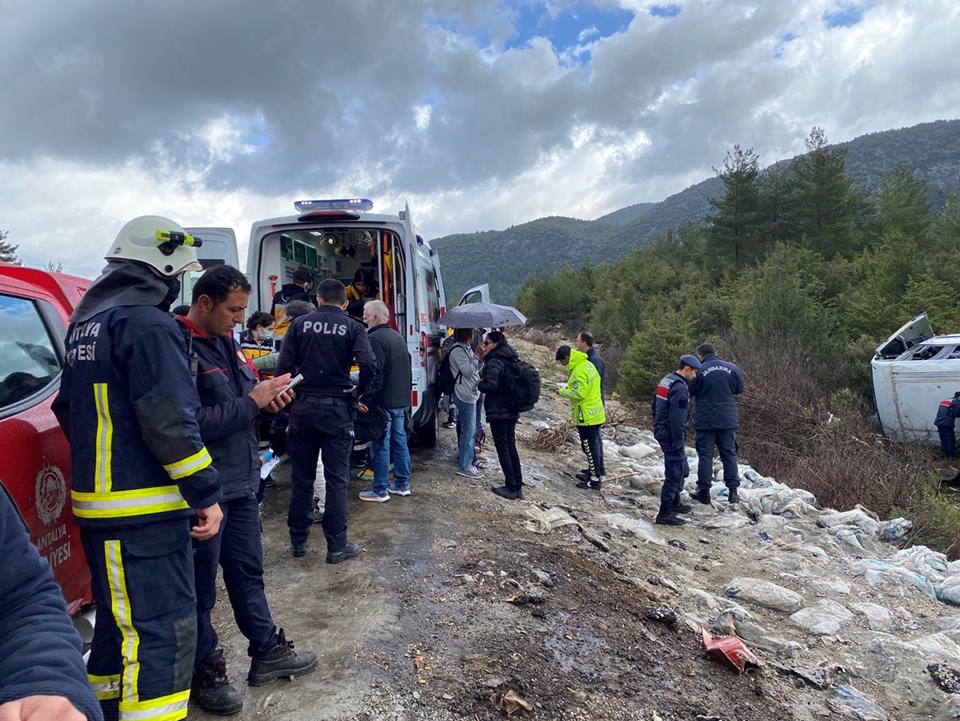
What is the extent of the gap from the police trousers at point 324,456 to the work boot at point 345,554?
0.02 metres

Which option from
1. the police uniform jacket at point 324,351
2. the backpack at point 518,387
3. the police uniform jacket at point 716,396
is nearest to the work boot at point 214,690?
the police uniform jacket at point 324,351

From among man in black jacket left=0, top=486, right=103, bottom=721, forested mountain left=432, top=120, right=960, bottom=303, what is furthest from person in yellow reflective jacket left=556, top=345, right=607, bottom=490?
forested mountain left=432, top=120, right=960, bottom=303

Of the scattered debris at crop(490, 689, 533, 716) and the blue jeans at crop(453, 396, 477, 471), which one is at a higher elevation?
the blue jeans at crop(453, 396, 477, 471)

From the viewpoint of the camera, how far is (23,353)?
226 cm

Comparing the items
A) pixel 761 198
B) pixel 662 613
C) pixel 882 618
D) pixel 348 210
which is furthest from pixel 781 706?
pixel 761 198

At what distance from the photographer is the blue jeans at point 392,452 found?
5328mm

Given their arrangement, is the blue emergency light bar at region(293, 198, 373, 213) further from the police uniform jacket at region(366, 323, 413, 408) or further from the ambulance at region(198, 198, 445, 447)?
the police uniform jacket at region(366, 323, 413, 408)

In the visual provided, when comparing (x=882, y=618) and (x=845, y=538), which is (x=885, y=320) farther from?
(x=882, y=618)

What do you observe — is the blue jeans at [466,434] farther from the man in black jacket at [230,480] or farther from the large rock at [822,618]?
the man in black jacket at [230,480]

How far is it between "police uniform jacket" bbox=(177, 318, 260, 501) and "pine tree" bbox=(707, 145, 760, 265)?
30213 mm

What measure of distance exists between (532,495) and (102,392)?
5054mm

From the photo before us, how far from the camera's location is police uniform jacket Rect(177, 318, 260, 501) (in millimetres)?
2438

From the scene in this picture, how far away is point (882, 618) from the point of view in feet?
15.4

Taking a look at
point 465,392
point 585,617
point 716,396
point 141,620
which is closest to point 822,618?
point 585,617
